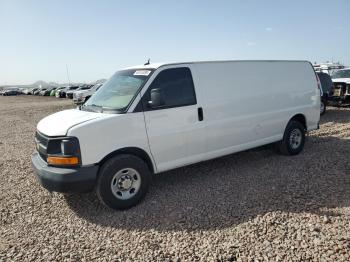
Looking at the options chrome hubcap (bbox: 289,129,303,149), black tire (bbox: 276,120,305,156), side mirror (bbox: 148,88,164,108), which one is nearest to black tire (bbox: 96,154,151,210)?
side mirror (bbox: 148,88,164,108)

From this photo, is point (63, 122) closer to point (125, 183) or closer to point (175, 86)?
point (125, 183)

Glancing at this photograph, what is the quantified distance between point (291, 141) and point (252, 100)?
167cm

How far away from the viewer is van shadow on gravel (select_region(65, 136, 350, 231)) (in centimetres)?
421

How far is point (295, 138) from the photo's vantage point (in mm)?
6883

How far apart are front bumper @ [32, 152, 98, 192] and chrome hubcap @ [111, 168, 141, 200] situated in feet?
1.15

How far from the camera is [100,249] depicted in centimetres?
362

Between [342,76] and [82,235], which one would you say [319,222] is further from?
[342,76]

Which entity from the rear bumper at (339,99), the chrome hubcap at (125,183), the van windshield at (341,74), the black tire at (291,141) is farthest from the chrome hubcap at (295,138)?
the van windshield at (341,74)

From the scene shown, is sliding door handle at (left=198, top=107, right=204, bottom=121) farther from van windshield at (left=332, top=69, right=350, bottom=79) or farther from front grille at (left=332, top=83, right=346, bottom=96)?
van windshield at (left=332, top=69, right=350, bottom=79)

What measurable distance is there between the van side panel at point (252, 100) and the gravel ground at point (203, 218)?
70cm

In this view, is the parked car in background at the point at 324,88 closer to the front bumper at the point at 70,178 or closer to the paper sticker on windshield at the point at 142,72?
the paper sticker on windshield at the point at 142,72

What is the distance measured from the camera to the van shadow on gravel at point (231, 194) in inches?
166

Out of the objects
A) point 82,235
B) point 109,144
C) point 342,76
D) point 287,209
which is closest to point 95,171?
point 109,144

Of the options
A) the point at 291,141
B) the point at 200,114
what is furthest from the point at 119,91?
the point at 291,141
